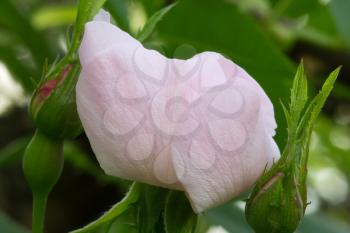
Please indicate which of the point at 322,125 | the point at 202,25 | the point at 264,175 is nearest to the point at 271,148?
the point at 264,175

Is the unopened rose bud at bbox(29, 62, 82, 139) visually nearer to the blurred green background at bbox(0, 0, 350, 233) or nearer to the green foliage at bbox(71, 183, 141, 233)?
the green foliage at bbox(71, 183, 141, 233)

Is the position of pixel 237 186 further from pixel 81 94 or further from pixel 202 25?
pixel 202 25

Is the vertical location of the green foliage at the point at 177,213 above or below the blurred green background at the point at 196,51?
above

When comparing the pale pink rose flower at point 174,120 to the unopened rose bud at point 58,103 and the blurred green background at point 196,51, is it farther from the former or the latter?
the blurred green background at point 196,51

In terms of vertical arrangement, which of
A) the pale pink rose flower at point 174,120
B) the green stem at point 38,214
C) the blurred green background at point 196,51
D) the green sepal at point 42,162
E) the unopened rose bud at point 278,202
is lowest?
the blurred green background at point 196,51

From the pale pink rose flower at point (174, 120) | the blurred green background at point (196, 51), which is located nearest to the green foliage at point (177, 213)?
the pale pink rose flower at point (174, 120)
